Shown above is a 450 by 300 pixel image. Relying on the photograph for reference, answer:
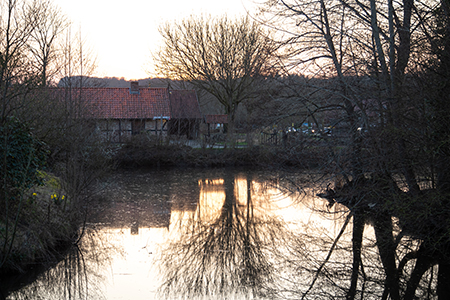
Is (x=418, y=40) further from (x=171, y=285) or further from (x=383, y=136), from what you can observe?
(x=171, y=285)

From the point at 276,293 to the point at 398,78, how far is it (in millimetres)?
4134

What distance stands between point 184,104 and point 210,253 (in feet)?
77.2

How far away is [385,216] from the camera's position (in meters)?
10.9

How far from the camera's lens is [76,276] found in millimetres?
6910

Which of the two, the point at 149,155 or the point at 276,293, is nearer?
the point at 276,293

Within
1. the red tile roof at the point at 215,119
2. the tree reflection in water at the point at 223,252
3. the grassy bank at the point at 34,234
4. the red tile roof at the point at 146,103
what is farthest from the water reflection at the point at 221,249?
the red tile roof at the point at 215,119

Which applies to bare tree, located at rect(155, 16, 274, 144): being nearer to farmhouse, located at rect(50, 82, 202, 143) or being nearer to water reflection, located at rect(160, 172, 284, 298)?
farmhouse, located at rect(50, 82, 202, 143)

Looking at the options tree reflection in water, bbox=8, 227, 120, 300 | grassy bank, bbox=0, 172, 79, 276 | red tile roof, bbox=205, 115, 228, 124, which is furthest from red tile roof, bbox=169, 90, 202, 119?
tree reflection in water, bbox=8, 227, 120, 300

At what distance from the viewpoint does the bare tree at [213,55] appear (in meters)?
28.7

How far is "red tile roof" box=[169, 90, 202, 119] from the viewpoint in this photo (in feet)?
95.4

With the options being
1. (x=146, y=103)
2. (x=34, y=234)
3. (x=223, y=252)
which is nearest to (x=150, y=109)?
(x=146, y=103)

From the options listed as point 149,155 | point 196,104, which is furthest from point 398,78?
point 196,104

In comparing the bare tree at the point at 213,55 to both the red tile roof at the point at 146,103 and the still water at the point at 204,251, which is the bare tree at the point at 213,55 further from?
the still water at the point at 204,251

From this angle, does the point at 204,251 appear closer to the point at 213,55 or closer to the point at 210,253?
the point at 210,253
